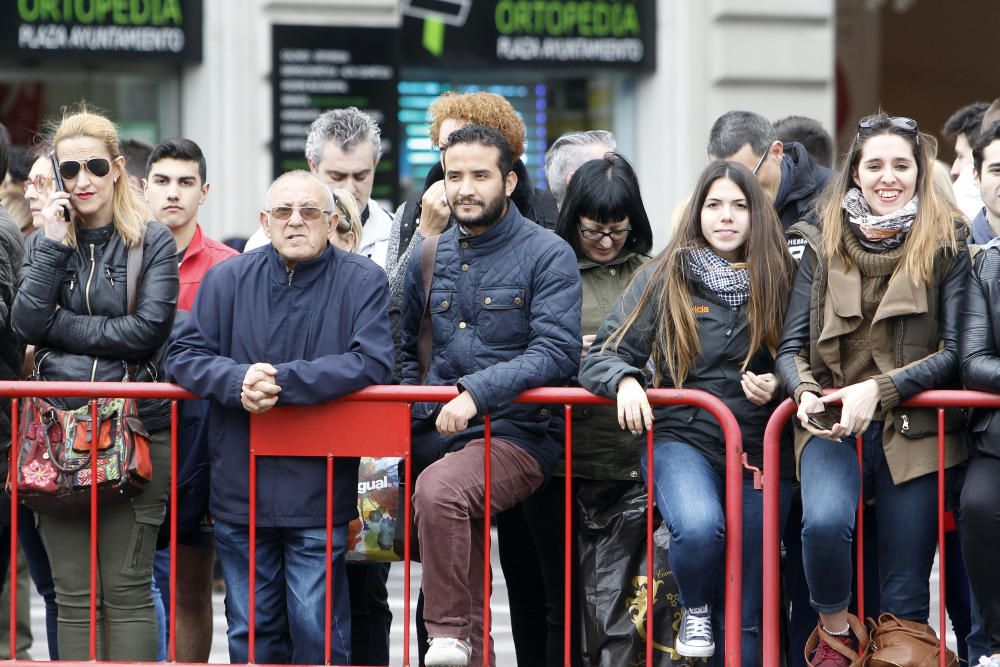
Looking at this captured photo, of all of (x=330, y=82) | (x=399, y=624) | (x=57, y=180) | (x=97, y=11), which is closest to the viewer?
(x=57, y=180)

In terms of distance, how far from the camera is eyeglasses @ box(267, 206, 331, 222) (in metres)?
5.68

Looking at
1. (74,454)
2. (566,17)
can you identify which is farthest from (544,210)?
(566,17)

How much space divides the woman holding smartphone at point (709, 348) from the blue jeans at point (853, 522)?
10.3 inches

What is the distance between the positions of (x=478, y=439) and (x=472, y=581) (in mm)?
469

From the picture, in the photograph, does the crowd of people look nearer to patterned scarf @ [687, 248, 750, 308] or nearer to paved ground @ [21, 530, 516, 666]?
patterned scarf @ [687, 248, 750, 308]

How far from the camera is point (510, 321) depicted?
18.6ft

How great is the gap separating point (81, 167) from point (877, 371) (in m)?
2.78

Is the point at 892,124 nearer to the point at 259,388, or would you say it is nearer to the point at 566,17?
the point at 259,388

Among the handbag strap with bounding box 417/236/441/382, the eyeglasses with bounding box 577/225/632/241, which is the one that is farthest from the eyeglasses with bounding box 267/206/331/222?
the eyeglasses with bounding box 577/225/632/241

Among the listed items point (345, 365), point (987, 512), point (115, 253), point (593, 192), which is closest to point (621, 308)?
point (593, 192)

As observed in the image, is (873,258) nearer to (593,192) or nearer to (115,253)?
(593,192)

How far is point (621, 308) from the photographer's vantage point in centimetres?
571

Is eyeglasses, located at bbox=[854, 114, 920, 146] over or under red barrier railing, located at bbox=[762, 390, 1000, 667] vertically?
over

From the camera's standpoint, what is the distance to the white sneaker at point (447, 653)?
5.37 meters
